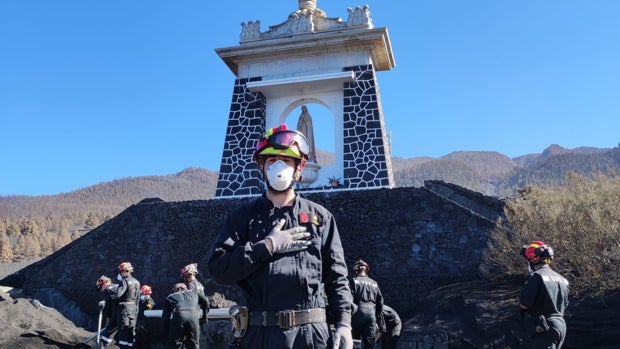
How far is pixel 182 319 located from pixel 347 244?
4686mm

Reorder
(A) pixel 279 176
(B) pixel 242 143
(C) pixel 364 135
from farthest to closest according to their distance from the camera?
(B) pixel 242 143 < (C) pixel 364 135 < (A) pixel 279 176

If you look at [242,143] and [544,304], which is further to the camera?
[242,143]

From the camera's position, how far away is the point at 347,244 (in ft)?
43.0

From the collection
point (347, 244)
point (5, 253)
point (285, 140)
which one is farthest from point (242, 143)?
point (5, 253)

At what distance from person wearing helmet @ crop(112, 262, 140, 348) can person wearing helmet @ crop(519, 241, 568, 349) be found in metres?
7.64

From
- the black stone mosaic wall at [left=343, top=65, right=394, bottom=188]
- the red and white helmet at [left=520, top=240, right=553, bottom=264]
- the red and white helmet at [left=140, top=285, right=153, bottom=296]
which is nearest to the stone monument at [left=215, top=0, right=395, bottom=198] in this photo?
the black stone mosaic wall at [left=343, top=65, right=394, bottom=188]

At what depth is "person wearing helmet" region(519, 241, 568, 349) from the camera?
6.84 metres

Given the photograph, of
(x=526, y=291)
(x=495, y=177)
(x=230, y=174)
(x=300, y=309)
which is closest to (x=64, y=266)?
(x=230, y=174)

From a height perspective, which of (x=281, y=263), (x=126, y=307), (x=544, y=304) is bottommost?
(x=281, y=263)

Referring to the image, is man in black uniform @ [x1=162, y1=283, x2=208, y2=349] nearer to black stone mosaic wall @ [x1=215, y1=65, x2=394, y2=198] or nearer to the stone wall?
the stone wall

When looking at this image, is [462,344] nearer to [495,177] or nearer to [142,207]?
[142,207]

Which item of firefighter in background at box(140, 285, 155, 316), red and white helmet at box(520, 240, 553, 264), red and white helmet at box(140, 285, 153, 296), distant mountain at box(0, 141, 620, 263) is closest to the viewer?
red and white helmet at box(520, 240, 553, 264)

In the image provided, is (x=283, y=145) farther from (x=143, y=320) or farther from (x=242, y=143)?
(x=242, y=143)

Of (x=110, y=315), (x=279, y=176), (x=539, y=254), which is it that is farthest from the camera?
(x=110, y=315)
